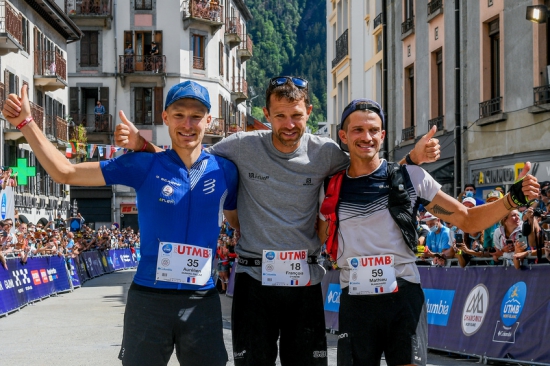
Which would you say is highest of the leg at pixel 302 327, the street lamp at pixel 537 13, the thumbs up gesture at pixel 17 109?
the street lamp at pixel 537 13

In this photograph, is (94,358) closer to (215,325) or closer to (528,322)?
(528,322)

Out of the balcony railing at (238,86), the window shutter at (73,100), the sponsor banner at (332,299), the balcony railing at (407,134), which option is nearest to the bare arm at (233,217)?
the sponsor banner at (332,299)

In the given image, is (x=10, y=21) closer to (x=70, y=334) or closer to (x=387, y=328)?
(x=70, y=334)

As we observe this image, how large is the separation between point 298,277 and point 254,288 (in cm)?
27

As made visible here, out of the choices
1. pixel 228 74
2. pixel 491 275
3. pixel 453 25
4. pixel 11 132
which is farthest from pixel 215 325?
pixel 228 74

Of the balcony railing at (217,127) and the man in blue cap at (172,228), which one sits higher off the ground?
the balcony railing at (217,127)

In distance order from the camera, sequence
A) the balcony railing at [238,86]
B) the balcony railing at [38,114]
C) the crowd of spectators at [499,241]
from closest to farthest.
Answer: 1. the crowd of spectators at [499,241]
2. the balcony railing at [38,114]
3. the balcony railing at [238,86]

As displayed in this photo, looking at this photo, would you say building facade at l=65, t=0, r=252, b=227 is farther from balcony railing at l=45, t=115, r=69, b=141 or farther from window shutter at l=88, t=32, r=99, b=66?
balcony railing at l=45, t=115, r=69, b=141

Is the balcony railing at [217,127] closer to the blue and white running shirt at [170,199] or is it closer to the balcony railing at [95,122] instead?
the balcony railing at [95,122]

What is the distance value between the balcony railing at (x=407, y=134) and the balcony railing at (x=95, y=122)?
2914 centimetres

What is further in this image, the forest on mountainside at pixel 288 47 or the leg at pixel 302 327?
the forest on mountainside at pixel 288 47

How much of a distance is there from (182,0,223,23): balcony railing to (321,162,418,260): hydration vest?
54988 mm

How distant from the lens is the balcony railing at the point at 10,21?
36781 mm

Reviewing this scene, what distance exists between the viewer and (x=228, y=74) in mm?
67250
